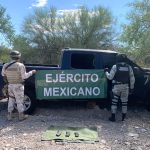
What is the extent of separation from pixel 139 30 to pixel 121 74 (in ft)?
55.0

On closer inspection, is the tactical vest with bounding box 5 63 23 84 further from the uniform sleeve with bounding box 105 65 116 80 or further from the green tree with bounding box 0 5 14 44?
the green tree with bounding box 0 5 14 44

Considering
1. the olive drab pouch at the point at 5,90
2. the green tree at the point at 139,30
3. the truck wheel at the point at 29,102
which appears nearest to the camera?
the olive drab pouch at the point at 5,90

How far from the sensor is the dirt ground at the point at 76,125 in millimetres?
8328

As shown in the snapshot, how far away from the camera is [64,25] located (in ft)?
132

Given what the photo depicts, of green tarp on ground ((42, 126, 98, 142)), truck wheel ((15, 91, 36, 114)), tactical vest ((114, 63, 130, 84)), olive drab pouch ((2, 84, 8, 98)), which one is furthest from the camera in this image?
truck wheel ((15, 91, 36, 114))

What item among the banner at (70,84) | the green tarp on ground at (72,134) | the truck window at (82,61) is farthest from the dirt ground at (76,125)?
the truck window at (82,61)

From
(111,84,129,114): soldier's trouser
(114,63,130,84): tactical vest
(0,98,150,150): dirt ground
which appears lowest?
(0,98,150,150): dirt ground

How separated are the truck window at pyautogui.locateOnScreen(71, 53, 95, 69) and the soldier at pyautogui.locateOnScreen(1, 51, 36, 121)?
1.68 metres

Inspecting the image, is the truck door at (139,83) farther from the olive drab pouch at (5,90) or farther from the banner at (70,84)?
the olive drab pouch at (5,90)

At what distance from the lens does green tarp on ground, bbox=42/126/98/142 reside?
877cm

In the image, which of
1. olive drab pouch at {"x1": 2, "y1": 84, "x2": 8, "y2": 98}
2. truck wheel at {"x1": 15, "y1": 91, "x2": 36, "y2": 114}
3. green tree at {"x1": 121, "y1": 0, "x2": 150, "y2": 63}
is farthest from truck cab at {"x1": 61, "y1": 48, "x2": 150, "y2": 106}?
green tree at {"x1": 121, "y1": 0, "x2": 150, "y2": 63}

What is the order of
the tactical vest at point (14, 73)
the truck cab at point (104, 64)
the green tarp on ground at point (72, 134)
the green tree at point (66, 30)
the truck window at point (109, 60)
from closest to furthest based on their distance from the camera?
the green tarp on ground at point (72, 134)
the tactical vest at point (14, 73)
the truck cab at point (104, 64)
the truck window at point (109, 60)
the green tree at point (66, 30)

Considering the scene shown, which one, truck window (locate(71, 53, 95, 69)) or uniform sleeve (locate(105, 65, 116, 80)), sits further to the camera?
truck window (locate(71, 53, 95, 69))

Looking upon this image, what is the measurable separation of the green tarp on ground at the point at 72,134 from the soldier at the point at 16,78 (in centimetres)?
136
